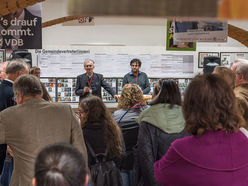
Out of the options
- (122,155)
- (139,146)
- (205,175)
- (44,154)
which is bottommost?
(122,155)

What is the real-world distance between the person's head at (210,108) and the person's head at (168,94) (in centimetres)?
120

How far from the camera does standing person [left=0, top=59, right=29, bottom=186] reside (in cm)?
293

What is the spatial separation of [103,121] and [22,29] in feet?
7.47

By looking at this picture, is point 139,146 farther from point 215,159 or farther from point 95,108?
point 215,159

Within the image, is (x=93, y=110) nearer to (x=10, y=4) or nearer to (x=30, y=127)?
(x=30, y=127)

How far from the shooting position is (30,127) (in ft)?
7.59

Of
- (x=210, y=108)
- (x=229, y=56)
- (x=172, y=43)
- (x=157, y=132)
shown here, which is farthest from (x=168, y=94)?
(x=229, y=56)

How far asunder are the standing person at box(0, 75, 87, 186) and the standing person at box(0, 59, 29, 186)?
0.60 meters

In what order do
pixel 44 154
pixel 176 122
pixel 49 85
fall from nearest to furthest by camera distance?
pixel 44 154, pixel 176 122, pixel 49 85

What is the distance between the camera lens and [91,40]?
10578 millimetres

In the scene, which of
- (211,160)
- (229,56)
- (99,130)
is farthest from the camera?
(229,56)

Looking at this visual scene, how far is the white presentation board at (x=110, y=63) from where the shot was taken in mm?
8938

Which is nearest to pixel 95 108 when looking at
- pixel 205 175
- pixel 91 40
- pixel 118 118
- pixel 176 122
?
pixel 118 118

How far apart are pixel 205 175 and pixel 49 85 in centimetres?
795
